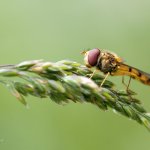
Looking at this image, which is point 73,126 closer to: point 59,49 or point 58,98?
point 59,49

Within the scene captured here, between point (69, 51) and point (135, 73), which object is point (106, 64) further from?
point (69, 51)

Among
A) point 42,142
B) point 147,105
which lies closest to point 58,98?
point 42,142

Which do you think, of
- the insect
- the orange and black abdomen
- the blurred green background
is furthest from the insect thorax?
the blurred green background

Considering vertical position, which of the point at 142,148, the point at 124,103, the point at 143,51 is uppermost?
the point at 124,103

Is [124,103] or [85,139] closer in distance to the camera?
[124,103]

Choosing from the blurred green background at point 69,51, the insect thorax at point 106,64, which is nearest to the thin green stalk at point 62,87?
the insect thorax at point 106,64

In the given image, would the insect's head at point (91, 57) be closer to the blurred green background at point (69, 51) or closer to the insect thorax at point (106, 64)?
the insect thorax at point (106, 64)

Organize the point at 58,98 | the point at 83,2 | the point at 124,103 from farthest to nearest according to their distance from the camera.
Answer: the point at 83,2
the point at 124,103
the point at 58,98
